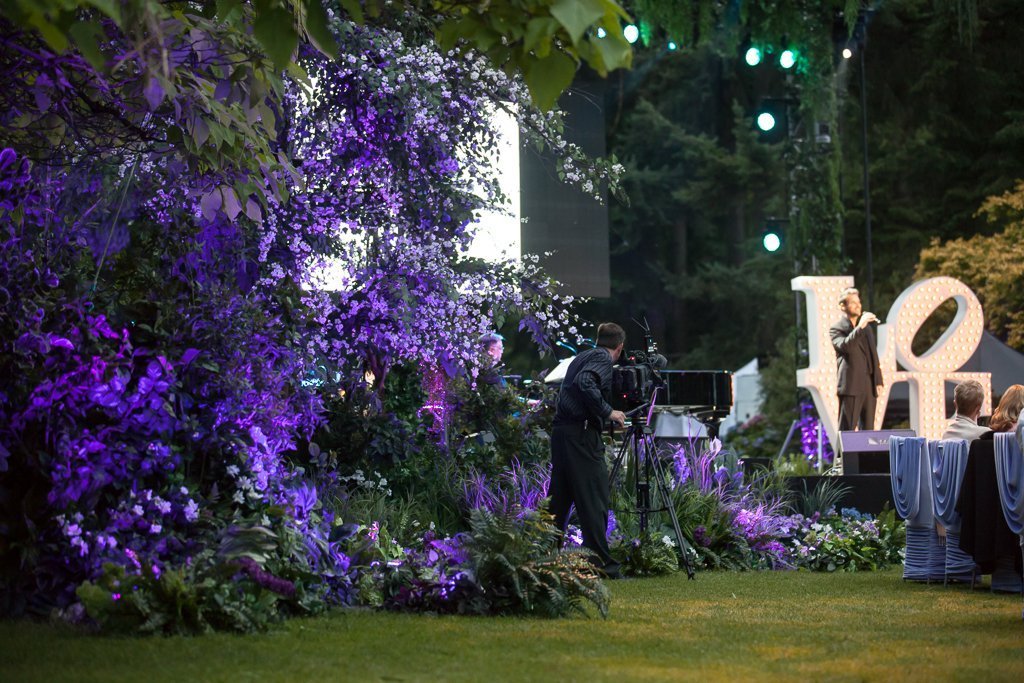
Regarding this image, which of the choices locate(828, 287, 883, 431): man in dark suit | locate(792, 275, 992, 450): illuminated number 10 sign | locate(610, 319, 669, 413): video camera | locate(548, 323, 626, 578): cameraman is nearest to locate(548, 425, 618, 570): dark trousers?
locate(548, 323, 626, 578): cameraman

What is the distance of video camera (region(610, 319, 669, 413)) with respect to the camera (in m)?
8.82

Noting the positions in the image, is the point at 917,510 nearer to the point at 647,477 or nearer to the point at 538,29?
the point at 647,477

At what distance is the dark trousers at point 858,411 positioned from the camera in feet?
45.5

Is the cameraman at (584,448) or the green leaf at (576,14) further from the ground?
the green leaf at (576,14)

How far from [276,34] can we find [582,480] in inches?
200

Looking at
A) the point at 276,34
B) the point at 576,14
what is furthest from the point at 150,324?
the point at 576,14

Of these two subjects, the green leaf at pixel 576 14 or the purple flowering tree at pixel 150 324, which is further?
the purple flowering tree at pixel 150 324

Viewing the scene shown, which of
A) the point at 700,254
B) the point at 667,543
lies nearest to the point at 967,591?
the point at 667,543

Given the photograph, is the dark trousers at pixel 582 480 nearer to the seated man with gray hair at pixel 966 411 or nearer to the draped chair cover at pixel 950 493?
the draped chair cover at pixel 950 493

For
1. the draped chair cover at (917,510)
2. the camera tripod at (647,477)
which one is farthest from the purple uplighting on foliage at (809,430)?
the camera tripod at (647,477)

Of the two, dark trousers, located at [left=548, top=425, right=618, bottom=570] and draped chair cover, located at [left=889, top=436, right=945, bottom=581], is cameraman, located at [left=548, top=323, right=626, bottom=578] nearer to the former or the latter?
dark trousers, located at [left=548, top=425, right=618, bottom=570]

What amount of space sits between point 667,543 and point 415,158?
3271mm

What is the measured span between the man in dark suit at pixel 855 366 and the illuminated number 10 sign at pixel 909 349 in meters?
1.01

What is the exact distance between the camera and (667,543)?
9.46 metres
